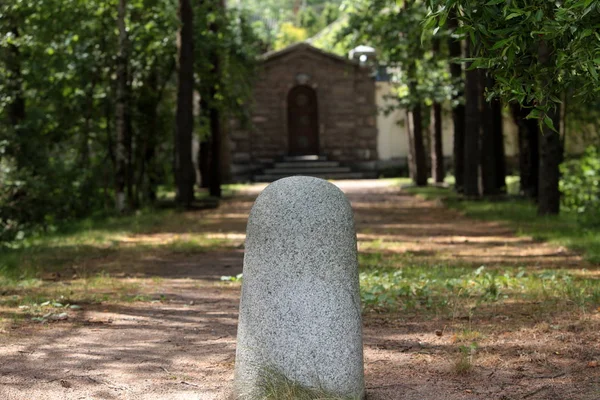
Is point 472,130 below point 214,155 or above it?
above

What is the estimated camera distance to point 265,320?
219 inches

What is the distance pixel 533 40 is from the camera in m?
6.24

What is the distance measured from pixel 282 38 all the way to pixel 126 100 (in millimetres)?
42452

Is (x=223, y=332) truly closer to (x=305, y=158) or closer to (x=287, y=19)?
(x=305, y=158)

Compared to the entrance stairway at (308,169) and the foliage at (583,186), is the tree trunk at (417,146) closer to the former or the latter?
the foliage at (583,186)

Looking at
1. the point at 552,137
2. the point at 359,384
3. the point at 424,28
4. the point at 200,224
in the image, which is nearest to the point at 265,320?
the point at 359,384

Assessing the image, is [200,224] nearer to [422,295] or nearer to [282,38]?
[422,295]

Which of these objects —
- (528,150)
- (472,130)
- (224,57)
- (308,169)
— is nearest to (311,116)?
(308,169)

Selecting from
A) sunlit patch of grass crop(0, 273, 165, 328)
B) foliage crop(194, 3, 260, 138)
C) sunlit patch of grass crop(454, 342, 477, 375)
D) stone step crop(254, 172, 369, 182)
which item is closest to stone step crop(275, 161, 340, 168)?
stone step crop(254, 172, 369, 182)

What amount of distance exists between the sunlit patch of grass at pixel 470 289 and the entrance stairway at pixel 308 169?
30.4 m

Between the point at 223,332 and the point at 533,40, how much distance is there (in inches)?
141

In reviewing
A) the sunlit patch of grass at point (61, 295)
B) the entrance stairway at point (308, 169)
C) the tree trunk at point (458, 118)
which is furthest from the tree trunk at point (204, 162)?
the sunlit patch of grass at point (61, 295)

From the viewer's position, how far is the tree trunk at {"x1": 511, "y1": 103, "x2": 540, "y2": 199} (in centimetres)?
2053

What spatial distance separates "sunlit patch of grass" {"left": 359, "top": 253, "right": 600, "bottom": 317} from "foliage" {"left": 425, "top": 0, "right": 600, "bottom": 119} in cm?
267
